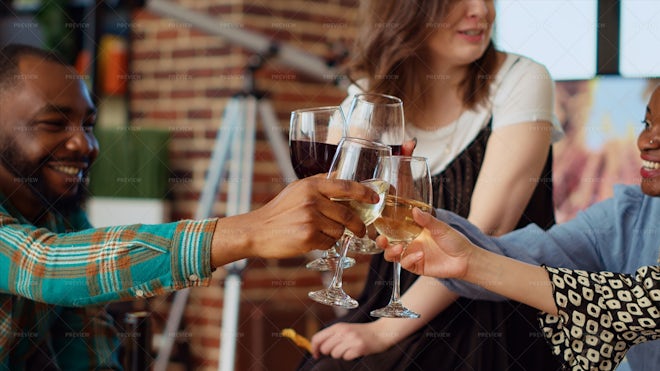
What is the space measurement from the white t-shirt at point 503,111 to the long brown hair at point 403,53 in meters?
0.03

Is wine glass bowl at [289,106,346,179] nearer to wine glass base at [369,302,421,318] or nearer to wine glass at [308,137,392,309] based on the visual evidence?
wine glass at [308,137,392,309]

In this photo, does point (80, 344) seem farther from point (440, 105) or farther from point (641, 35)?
point (641, 35)

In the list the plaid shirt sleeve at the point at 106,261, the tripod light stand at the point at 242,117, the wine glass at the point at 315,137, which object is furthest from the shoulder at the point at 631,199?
the tripod light stand at the point at 242,117

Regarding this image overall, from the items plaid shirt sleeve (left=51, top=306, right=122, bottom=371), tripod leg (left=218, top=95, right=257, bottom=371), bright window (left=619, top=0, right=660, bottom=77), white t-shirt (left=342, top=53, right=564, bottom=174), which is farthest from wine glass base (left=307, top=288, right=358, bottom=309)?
tripod leg (left=218, top=95, right=257, bottom=371)

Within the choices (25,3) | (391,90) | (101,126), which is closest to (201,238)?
(391,90)

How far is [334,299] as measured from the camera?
Answer: 98 centimetres

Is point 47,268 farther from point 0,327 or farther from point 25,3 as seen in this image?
point 25,3

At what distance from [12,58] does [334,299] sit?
2.51ft

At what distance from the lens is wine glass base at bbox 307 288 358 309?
3.22ft

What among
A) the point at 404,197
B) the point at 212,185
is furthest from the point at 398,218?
the point at 212,185

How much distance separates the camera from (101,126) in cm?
332

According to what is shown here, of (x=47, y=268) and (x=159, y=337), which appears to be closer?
(x=47, y=268)

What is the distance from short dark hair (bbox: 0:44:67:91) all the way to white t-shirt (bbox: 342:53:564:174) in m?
0.67

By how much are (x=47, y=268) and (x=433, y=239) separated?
1.77 ft
